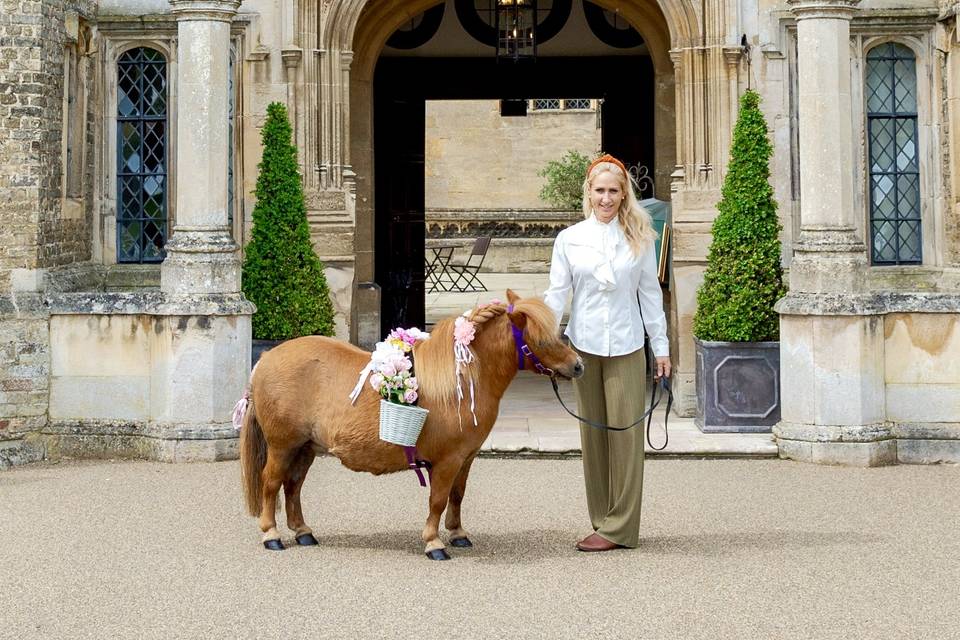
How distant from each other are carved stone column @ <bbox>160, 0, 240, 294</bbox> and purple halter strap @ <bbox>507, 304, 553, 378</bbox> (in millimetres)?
3742

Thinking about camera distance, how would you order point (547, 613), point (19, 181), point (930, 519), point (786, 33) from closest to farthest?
point (547, 613) → point (930, 519) → point (19, 181) → point (786, 33)

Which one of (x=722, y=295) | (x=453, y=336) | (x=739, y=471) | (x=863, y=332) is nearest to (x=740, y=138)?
(x=722, y=295)

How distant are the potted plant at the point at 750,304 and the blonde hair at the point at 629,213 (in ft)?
11.2

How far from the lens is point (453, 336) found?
660cm

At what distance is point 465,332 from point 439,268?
24827mm

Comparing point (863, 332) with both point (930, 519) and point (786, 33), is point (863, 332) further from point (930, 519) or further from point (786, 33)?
point (786, 33)

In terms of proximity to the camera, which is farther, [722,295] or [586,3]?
[586,3]

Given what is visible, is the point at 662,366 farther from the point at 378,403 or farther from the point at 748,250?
the point at 748,250

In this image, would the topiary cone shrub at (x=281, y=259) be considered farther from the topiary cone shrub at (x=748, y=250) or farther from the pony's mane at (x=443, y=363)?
the pony's mane at (x=443, y=363)

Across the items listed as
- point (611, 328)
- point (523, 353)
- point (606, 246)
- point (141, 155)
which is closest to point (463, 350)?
point (523, 353)

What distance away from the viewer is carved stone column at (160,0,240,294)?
31.7 feet

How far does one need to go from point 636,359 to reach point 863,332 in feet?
10.1

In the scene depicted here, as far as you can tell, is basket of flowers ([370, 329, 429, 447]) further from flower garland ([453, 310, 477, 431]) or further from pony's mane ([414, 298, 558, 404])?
flower garland ([453, 310, 477, 431])

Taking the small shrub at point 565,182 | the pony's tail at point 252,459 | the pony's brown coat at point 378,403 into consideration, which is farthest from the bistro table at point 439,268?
the pony's brown coat at point 378,403
